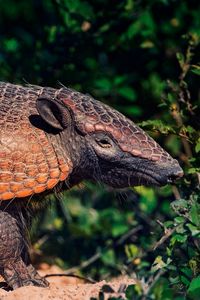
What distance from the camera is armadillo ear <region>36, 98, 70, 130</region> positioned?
623cm

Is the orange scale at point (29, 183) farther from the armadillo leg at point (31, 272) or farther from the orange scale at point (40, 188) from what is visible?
the armadillo leg at point (31, 272)

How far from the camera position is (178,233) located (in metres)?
6.23

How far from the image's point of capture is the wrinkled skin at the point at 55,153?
20.2ft

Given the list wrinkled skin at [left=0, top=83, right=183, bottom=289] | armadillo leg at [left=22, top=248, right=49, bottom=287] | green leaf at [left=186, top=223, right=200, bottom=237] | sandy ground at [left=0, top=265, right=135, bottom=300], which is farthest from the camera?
armadillo leg at [left=22, top=248, right=49, bottom=287]

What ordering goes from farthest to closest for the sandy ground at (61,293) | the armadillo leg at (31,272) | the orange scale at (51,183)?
the armadillo leg at (31,272), the orange scale at (51,183), the sandy ground at (61,293)

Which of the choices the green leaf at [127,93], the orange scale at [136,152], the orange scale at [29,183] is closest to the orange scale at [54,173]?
the orange scale at [29,183]

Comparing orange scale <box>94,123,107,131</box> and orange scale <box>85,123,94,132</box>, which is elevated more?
orange scale <box>94,123,107,131</box>

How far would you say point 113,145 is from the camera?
6.34 metres

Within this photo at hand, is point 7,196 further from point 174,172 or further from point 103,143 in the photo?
point 174,172

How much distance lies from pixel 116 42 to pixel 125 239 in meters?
2.17

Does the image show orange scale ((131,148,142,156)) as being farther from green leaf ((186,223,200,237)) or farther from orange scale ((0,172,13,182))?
orange scale ((0,172,13,182))

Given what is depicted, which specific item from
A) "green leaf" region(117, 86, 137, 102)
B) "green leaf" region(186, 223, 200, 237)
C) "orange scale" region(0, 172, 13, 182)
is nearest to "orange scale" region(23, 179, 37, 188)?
"orange scale" region(0, 172, 13, 182)

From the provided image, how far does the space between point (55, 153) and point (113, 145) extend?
435 mm

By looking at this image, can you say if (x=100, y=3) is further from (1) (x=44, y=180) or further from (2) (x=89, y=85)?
(1) (x=44, y=180)
